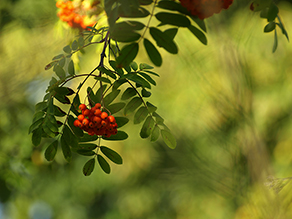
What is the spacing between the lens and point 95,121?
43 cm

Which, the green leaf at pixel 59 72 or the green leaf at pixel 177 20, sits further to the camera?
the green leaf at pixel 59 72

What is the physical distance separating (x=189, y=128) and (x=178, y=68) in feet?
1.21

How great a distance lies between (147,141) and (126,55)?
1.68 metres

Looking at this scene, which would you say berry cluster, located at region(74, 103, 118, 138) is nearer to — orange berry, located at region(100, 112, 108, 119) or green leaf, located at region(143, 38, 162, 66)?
orange berry, located at region(100, 112, 108, 119)

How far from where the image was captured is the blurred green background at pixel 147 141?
136 centimetres

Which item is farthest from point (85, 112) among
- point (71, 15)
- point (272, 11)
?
point (71, 15)

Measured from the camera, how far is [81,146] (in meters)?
0.53

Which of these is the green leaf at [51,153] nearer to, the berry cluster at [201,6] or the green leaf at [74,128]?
the green leaf at [74,128]

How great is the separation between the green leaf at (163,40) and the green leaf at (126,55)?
0.10 ft

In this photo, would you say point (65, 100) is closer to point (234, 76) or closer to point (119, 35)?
point (119, 35)

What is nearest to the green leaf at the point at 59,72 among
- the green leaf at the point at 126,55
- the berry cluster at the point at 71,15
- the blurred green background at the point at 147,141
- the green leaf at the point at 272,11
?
the green leaf at the point at 126,55

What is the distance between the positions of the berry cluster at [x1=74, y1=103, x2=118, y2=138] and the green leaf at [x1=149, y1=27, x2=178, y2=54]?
0.15 meters

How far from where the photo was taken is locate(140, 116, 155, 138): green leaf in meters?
0.50

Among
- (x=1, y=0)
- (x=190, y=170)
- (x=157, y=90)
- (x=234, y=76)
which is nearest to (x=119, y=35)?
(x=234, y=76)
